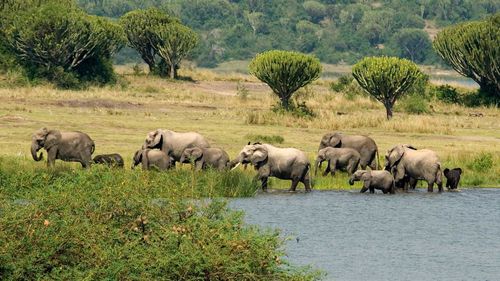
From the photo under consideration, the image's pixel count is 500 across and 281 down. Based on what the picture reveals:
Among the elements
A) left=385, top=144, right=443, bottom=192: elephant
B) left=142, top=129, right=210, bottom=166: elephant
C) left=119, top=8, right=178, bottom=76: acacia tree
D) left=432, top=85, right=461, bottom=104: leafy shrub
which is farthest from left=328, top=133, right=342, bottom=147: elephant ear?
left=119, top=8, right=178, bottom=76: acacia tree

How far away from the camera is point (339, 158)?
37.1 meters

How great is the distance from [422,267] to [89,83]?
53.5 meters

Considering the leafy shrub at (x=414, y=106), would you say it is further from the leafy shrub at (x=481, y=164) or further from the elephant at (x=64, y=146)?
the elephant at (x=64, y=146)

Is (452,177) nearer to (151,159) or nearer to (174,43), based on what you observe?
(151,159)

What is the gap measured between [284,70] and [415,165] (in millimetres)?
27794

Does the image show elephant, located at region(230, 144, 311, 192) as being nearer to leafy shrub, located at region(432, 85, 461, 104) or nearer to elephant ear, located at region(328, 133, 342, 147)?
elephant ear, located at region(328, 133, 342, 147)

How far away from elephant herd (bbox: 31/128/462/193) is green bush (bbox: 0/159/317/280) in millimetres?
15844

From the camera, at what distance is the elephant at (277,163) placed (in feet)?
111

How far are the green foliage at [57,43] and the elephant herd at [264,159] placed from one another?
124 ft

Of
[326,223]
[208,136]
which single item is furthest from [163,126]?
[326,223]

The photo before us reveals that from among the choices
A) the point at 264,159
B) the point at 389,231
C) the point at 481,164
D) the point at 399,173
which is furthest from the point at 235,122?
the point at 389,231

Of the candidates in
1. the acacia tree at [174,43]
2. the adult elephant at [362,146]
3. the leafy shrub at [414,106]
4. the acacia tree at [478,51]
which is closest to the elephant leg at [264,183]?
the adult elephant at [362,146]

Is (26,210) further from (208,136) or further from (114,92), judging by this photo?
(114,92)

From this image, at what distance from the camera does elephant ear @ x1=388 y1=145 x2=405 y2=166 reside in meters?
35.5
